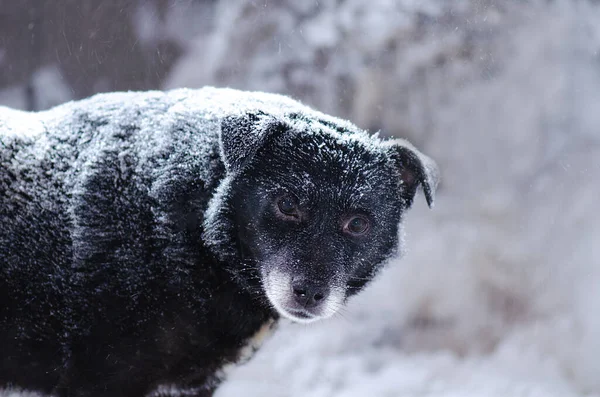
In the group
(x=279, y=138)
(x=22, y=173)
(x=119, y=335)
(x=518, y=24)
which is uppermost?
(x=518, y=24)

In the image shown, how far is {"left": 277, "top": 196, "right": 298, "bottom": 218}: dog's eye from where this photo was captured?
217cm

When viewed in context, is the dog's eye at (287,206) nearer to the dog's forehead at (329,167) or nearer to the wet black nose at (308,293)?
the dog's forehead at (329,167)

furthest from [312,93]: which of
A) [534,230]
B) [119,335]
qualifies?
[119,335]

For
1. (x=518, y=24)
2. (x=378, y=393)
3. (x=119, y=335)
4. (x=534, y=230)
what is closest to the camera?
(x=119, y=335)

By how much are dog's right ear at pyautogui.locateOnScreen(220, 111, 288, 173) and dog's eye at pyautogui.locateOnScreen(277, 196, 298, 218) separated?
176 millimetres

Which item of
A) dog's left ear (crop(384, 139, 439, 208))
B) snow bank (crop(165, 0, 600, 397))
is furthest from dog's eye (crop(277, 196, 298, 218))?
snow bank (crop(165, 0, 600, 397))

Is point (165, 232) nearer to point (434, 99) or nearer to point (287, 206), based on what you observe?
point (287, 206)

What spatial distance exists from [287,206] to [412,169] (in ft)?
1.64

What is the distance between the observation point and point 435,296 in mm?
3793

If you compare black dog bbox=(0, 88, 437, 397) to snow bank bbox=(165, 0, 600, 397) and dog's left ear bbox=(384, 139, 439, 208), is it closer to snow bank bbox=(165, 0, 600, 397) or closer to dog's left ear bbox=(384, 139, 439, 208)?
dog's left ear bbox=(384, 139, 439, 208)

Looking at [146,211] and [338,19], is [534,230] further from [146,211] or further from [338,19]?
[146,211]

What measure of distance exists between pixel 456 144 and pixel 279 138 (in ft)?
5.51

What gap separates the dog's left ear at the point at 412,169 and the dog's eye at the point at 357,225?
23 cm

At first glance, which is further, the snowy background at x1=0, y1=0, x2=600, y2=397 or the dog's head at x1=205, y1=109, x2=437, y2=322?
the snowy background at x1=0, y1=0, x2=600, y2=397
